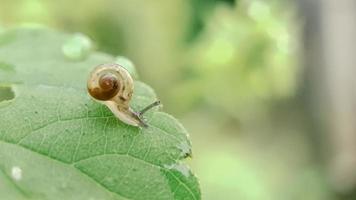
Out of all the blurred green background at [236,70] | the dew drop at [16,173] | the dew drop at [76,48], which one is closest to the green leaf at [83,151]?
the dew drop at [16,173]

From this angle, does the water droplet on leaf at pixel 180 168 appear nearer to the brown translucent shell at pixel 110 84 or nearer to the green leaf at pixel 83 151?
the green leaf at pixel 83 151

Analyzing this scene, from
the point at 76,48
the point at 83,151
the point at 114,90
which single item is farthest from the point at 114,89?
the point at 76,48

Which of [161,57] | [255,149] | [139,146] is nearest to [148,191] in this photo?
[139,146]

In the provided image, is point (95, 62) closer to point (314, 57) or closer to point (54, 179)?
point (54, 179)

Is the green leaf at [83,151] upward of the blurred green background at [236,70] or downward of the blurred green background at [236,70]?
downward

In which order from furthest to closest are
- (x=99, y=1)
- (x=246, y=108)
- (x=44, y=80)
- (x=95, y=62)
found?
(x=246, y=108)
(x=99, y=1)
(x=95, y=62)
(x=44, y=80)

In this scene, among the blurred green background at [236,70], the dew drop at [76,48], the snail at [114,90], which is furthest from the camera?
the blurred green background at [236,70]
